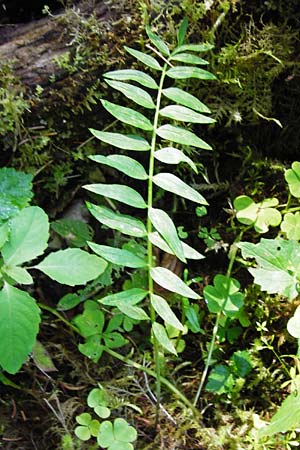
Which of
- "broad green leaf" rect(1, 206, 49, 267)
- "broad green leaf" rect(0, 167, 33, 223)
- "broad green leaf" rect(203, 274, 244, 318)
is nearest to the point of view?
"broad green leaf" rect(1, 206, 49, 267)

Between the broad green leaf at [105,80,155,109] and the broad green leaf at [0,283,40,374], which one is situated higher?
the broad green leaf at [105,80,155,109]

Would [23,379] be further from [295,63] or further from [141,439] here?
[295,63]

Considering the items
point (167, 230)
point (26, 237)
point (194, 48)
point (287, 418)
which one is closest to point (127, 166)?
point (167, 230)

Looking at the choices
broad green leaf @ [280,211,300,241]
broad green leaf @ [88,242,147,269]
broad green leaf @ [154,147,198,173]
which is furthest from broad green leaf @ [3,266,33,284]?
broad green leaf @ [280,211,300,241]

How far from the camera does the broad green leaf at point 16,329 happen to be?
48.3 inches

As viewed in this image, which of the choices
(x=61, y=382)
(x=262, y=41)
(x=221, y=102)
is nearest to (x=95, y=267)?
(x=61, y=382)

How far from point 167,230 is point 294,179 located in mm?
560

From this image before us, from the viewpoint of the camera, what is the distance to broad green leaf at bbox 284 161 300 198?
5.49ft

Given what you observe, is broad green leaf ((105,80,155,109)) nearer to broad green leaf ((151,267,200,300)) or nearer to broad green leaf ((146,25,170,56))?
broad green leaf ((146,25,170,56))

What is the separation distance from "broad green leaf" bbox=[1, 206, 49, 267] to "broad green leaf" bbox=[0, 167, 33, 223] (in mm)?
159

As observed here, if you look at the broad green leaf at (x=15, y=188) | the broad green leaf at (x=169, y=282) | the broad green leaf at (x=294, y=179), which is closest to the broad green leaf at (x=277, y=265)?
the broad green leaf at (x=169, y=282)

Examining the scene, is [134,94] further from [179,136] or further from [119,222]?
[119,222]

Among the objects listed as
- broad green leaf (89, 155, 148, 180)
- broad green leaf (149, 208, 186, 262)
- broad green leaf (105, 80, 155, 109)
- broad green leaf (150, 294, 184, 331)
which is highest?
broad green leaf (105, 80, 155, 109)

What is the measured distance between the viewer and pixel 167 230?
1.33m
